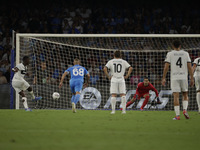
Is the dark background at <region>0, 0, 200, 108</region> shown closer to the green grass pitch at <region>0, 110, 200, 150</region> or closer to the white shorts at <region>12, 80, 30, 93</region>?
the white shorts at <region>12, 80, 30, 93</region>

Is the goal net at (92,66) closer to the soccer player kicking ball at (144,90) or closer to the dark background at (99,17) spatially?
the soccer player kicking ball at (144,90)

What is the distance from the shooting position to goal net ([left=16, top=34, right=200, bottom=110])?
1448 cm

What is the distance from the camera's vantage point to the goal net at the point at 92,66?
47.5 feet

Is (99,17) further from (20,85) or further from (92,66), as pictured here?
(20,85)

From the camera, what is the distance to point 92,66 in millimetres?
16016

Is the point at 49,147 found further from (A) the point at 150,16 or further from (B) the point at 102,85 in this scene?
(A) the point at 150,16

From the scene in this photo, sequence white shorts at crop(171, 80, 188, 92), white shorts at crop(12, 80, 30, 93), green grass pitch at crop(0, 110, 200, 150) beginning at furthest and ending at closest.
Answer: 1. white shorts at crop(12, 80, 30, 93)
2. white shorts at crop(171, 80, 188, 92)
3. green grass pitch at crop(0, 110, 200, 150)

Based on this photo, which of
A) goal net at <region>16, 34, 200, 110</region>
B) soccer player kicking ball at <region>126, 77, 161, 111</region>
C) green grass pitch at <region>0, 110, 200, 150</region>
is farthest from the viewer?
goal net at <region>16, 34, 200, 110</region>

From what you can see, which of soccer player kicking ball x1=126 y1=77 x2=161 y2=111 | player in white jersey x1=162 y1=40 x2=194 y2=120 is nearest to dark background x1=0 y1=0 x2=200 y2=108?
soccer player kicking ball x1=126 y1=77 x2=161 y2=111

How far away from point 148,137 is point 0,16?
16.3 metres

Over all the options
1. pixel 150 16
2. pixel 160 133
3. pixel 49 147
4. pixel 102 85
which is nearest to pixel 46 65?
pixel 102 85

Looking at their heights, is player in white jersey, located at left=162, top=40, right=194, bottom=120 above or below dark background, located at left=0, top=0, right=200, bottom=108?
below

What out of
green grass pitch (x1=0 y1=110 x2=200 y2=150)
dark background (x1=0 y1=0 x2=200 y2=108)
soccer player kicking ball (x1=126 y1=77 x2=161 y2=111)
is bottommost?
green grass pitch (x1=0 y1=110 x2=200 y2=150)

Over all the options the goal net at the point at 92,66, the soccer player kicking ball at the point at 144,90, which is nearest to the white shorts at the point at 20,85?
the goal net at the point at 92,66
